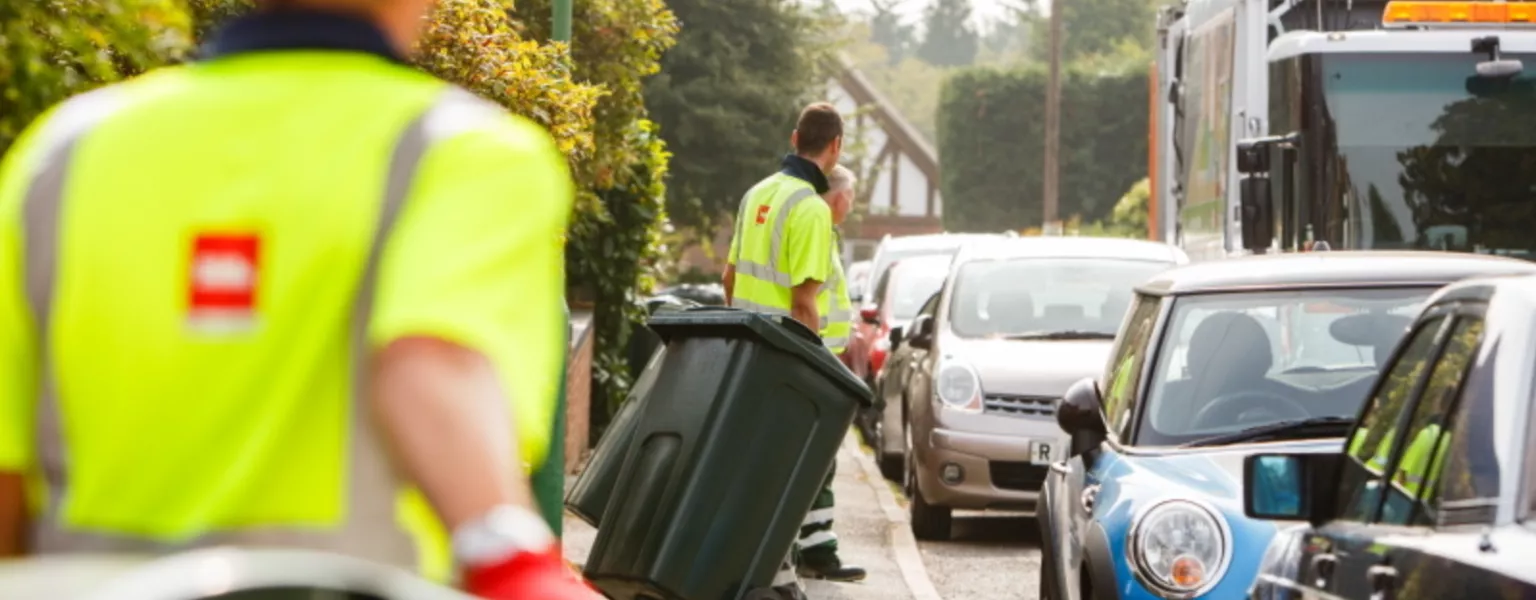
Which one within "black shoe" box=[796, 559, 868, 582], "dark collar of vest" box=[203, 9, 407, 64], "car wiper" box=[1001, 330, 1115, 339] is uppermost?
"dark collar of vest" box=[203, 9, 407, 64]

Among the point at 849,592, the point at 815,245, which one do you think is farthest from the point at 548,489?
the point at 849,592

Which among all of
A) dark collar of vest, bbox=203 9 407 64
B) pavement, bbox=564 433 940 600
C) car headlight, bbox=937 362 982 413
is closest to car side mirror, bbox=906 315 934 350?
car headlight, bbox=937 362 982 413

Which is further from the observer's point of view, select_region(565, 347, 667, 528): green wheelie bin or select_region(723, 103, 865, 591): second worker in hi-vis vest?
select_region(723, 103, 865, 591): second worker in hi-vis vest

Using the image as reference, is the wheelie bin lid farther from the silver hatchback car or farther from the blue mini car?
the silver hatchback car

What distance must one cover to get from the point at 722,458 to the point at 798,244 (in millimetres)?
2268

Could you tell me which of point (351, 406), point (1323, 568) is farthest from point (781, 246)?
point (351, 406)

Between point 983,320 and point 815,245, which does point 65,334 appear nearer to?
point 815,245

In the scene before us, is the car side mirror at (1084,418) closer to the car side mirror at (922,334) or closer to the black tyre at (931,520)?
the black tyre at (931,520)

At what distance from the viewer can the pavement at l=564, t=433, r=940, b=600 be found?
10.7 meters

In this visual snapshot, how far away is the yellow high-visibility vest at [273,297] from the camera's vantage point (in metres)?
2.25

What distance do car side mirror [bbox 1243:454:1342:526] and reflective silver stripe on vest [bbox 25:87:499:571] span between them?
3.13m

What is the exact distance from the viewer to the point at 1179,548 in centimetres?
680

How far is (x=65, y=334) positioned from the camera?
2318mm

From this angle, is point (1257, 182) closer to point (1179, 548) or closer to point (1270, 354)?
point (1270, 354)
